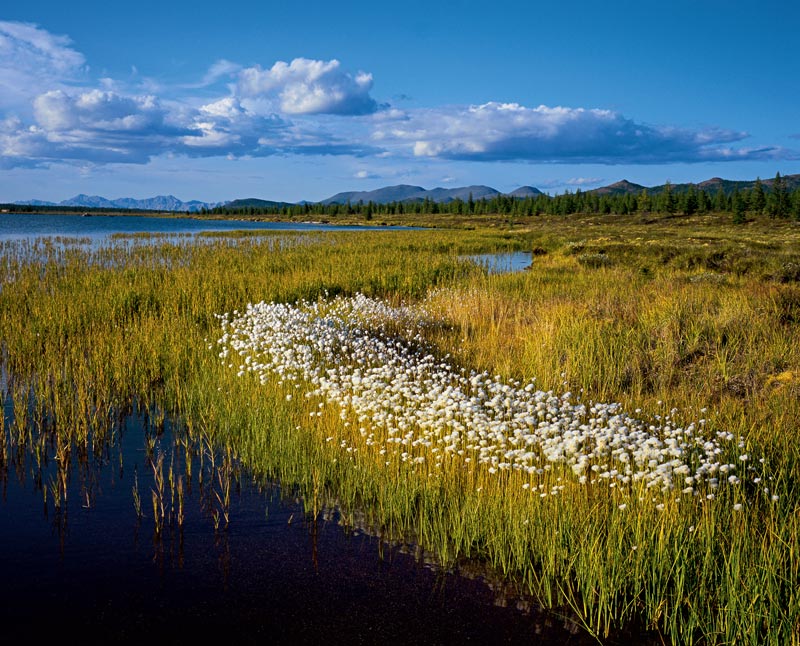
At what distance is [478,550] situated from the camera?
5961 mm

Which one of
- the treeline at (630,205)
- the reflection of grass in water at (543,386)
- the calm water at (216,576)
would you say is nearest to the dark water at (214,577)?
the calm water at (216,576)

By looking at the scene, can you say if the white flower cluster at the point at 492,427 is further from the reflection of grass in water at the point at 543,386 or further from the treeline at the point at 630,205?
the treeline at the point at 630,205

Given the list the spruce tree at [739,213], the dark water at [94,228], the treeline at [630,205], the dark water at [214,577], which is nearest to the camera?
the dark water at [214,577]

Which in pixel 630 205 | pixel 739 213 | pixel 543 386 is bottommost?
pixel 543 386

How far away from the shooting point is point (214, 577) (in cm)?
564

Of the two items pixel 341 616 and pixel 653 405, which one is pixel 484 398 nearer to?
pixel 653 405

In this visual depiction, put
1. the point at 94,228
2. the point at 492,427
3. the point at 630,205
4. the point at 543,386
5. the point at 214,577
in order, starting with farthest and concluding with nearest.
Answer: the point at 630,205 → the point at 94,228 → the point at 543,386 → the point at 492,427 → the point at 214,577

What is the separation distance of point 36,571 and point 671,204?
428ft

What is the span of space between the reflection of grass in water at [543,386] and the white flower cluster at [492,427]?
25 centimetres

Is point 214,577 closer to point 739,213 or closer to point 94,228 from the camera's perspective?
point 94,228

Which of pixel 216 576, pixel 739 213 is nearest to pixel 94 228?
pixel 216 576

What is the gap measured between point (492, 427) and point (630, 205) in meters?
136

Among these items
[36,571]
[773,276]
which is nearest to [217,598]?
[36,571]

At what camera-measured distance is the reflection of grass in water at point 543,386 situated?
5.07 meters
